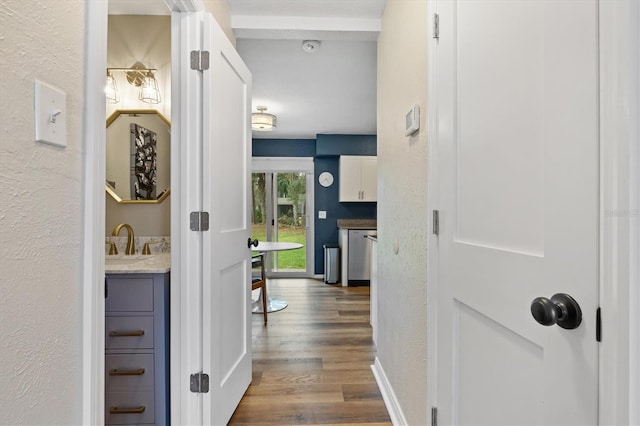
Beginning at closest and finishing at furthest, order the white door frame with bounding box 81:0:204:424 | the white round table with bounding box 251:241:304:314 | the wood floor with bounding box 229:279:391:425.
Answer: the white door frame with bounding box 81:0:204:424, the wood floor with bounding box 229:279:391:425, the white round table with bounding box 251:241:304:314

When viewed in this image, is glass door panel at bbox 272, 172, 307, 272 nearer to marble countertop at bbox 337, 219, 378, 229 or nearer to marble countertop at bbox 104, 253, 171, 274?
marble countertop at bbox 337, 219, 378, 229

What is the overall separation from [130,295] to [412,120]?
156cm

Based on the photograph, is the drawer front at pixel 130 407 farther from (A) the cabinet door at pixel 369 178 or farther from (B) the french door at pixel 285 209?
(A) the cabinet door at pixel 369 178

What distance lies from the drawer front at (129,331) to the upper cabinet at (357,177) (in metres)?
4.29

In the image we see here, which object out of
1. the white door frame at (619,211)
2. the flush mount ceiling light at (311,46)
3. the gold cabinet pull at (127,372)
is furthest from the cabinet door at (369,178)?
the white door frame at (619,211)

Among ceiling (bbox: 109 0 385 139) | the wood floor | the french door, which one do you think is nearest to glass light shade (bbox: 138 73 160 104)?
ceiling (bbox: 109 0 385 139)

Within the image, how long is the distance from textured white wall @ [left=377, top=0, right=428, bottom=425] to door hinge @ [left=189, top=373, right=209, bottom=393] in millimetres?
963

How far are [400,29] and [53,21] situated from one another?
157cm

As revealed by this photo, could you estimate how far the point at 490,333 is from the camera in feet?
2.89

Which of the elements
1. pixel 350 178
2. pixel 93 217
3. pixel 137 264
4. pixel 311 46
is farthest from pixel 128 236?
pixel 350 178

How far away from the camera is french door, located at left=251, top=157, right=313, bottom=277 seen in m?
5.80

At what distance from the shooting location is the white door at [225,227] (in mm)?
1546

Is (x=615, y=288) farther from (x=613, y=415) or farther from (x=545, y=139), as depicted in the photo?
(x=545, y=139)

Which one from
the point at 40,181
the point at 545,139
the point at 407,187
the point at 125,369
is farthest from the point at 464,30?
the point at 125,369
